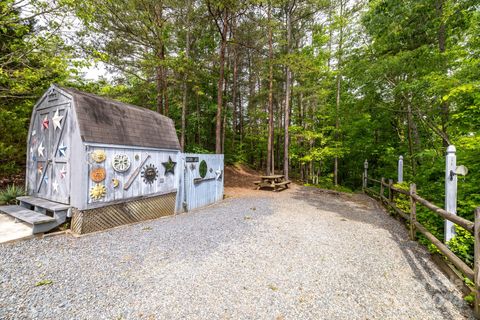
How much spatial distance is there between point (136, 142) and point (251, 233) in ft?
13.3

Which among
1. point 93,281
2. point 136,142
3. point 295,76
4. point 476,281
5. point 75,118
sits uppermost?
point 295,76

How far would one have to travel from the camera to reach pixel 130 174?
213 inches

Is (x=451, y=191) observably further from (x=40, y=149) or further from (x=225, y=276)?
(x=40, y=149)

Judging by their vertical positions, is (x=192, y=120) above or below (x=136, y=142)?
above

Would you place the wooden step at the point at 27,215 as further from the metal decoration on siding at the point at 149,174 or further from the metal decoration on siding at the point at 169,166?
the metal decoration on siding at the point at 169,166

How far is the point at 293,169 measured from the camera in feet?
83.5

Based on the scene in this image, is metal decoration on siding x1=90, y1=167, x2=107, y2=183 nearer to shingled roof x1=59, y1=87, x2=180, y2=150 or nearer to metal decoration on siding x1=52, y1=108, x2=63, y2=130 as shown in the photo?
shingled roof x1=59, y1=87, x2=180, y2=150

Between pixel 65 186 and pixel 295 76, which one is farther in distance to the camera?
pixel 295 76

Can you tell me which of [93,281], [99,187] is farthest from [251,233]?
[99,187]

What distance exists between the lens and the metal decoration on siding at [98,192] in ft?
15.1

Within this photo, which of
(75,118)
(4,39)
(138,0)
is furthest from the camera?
(138,0)

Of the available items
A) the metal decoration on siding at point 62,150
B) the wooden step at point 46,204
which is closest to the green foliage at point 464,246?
the wooden step at point 46,204

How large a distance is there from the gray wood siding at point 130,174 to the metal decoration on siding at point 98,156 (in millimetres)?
61

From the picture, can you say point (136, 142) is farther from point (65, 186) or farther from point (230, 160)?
point (230, 160)
